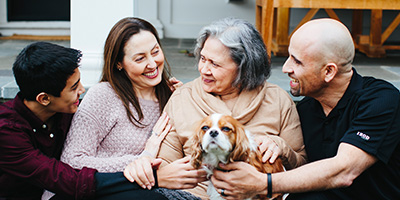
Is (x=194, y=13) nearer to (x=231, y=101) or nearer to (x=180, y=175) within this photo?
(x=231, y=101)

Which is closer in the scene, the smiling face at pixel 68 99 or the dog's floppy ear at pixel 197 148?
the dog's floppy ear at pixel 197 148

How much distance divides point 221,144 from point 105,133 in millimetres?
930

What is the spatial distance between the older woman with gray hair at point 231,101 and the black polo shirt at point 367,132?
0.17 m

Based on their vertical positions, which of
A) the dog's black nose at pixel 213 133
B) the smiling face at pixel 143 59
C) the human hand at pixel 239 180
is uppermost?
the smiling face at pixel 143 59

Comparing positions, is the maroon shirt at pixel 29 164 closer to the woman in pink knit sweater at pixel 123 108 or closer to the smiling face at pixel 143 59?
the woman in pink knit sweater at pixel 123 108

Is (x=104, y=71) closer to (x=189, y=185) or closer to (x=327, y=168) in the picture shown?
(x=189, y=185)

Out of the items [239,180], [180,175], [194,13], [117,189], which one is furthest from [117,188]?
[194,13]

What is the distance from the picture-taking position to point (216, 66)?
2.46 metres

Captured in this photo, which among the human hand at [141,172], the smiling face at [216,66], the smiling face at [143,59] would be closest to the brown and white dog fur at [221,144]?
the human hand at [141,172]

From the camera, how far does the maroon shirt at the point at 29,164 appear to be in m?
2.14

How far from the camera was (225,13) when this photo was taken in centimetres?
641

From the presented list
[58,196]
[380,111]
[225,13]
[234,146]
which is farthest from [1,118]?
[225,13]

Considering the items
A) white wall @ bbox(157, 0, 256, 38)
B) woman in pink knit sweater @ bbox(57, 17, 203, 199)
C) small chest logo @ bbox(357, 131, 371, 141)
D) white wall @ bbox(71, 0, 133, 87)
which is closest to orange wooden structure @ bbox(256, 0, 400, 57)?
white wall @ bbox(157, 0, 256, 38)

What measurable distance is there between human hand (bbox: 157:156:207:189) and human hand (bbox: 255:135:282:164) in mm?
331
